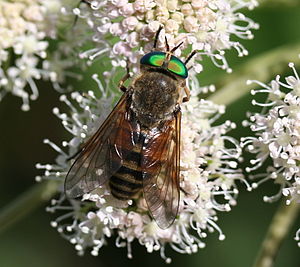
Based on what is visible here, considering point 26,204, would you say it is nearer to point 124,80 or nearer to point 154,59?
point 124,80

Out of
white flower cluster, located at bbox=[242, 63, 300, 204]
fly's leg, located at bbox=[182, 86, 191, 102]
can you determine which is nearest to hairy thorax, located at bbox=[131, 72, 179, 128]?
fly's leg, located at bbox=[182, 86, 191, 102]

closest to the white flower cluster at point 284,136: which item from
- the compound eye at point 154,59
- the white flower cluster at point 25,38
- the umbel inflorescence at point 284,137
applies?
the umbel inflorescence at point 284,137

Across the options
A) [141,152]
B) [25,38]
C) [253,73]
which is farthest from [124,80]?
[253,73]

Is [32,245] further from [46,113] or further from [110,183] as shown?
[110,183]

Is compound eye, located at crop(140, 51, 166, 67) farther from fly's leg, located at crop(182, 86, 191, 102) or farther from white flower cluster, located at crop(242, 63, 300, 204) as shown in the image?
white flower cluster, located at crop(242, 63, 300, 204)

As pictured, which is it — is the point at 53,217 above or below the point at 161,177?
below
